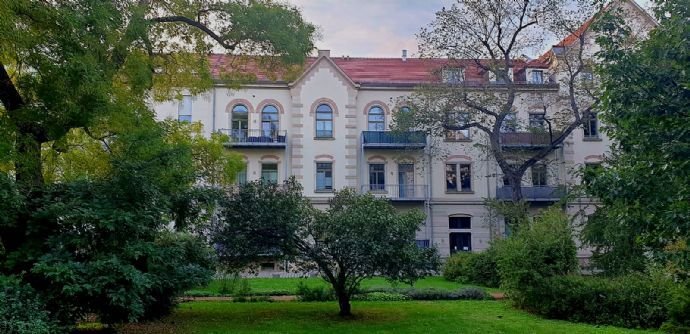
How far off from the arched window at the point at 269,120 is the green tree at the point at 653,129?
26.0 meters

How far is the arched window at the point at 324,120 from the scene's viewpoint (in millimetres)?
33562

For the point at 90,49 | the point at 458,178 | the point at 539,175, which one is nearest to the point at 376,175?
the point at 458,178

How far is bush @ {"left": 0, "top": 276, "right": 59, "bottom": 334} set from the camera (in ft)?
26.9

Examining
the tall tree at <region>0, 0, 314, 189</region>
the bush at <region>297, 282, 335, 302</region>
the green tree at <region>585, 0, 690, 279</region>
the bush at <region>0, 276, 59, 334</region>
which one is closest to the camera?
the green tree at <region>585, 0, 690, 279</region>

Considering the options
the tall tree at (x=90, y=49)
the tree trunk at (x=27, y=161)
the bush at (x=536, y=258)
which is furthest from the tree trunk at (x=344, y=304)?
the tree trunk at (x=27, y=161)

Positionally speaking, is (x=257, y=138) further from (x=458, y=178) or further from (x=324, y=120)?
(x=458, y=178)

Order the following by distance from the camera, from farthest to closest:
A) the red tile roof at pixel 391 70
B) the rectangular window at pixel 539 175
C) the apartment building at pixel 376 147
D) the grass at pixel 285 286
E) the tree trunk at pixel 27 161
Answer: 1. the rectangular window at pixel 539 175
2. the red tile roof at pixel 391 70
3. the apartment building at pixel 376 147
4. the grass at pixel 285 286
5. the tree trunk at pixel 27 161

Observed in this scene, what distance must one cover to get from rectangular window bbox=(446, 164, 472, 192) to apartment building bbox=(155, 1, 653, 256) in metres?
0.06

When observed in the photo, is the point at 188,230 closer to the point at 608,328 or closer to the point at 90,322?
the point at 90,322

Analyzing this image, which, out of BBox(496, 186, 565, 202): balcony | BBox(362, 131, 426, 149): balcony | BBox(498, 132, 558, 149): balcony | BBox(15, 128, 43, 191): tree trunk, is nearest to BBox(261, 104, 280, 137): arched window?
BBox(362, 131, 426, 149): balcony

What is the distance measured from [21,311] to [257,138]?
80.0 feet

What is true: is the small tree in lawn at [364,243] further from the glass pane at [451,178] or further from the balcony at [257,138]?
the glass pane at [451,178]

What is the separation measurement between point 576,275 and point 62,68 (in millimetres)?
13602

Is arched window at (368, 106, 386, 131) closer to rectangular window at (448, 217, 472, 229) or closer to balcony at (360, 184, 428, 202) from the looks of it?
balcony at (360, 184, 428, 202)
